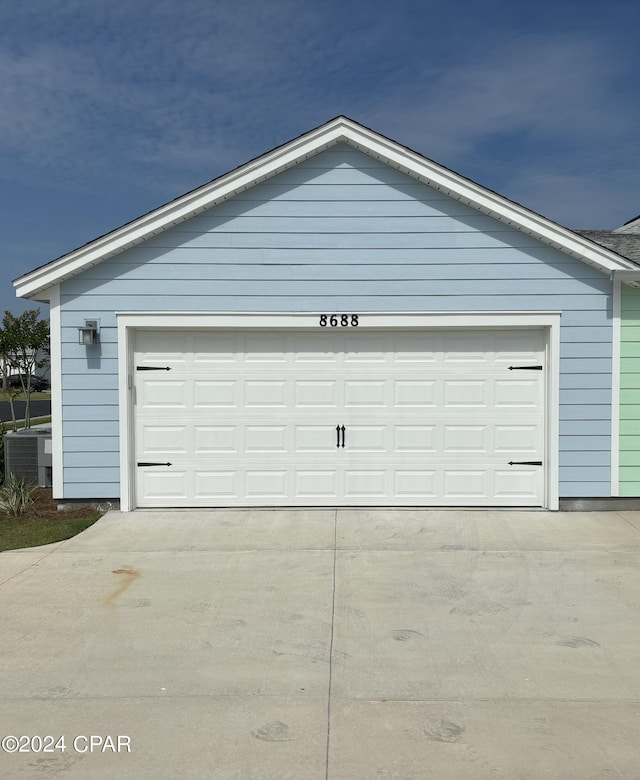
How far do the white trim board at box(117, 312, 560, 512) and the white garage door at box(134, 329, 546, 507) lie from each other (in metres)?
0.17

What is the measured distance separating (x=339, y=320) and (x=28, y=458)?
5.24 metres

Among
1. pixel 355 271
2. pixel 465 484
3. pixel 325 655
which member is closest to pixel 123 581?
pixel 325 655

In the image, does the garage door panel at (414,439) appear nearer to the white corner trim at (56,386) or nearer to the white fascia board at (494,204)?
the white fascia board at (494,204)

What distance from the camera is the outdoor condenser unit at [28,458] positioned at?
1013 cm

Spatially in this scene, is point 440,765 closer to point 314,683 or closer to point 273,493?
point 314,683

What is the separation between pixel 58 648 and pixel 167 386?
14.4ft

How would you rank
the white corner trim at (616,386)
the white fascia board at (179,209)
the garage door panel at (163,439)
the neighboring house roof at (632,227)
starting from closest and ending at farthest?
1. the white fascia board at (179,209)
2. the white corner trim at (616,386)
3. the garage door panel at (163,439)
4. the neighboring house roof at (632,227)

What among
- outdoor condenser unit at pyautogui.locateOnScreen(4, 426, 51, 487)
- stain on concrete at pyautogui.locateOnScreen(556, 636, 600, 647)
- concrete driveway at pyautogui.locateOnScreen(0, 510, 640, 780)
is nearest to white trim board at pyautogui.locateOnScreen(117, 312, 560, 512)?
concrete driveway at pyautogui.locateOnScreen(0, 510, 640, 780)

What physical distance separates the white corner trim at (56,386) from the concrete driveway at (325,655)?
1.28m

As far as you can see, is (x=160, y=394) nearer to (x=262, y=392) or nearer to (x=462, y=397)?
(x=262, y=392)

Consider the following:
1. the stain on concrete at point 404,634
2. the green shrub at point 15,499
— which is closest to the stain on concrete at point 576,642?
the stain on concrete at point 404,634

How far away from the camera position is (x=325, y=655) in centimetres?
454

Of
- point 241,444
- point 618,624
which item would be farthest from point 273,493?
point 618,624

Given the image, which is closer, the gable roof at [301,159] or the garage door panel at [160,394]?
the gable roof at [301,159]
